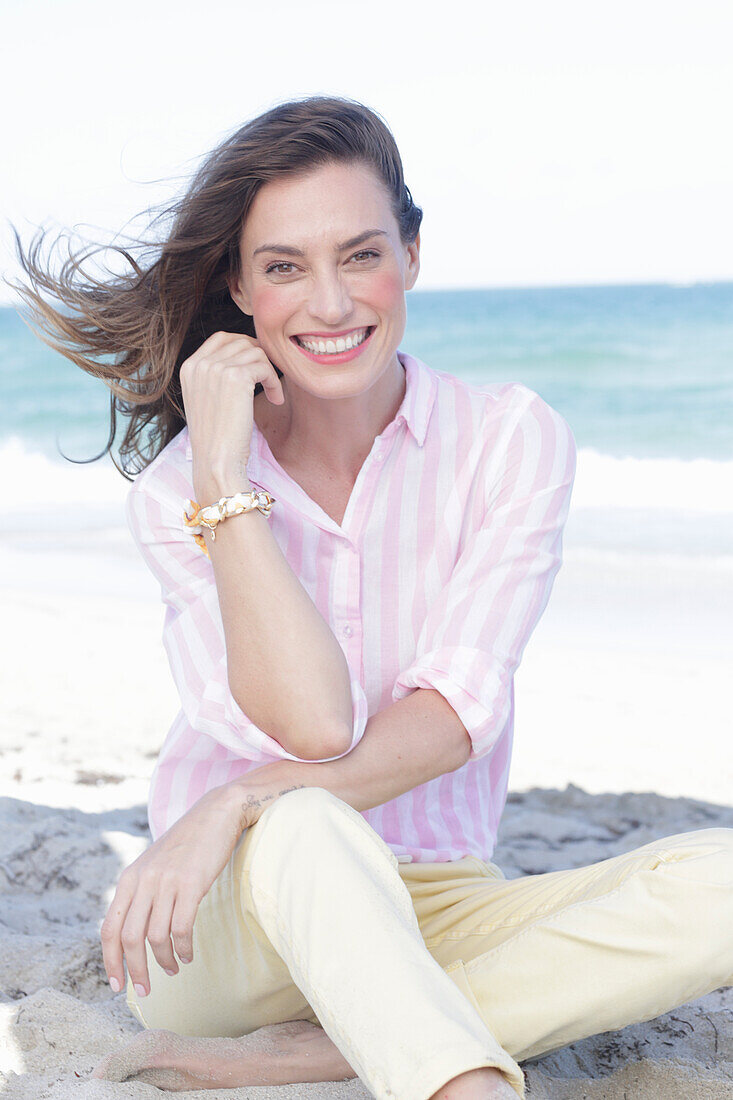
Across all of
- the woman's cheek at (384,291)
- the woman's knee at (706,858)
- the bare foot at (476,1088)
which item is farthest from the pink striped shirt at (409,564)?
the bare foot at (476,1088)

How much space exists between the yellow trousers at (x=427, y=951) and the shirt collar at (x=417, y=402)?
36.5 inches

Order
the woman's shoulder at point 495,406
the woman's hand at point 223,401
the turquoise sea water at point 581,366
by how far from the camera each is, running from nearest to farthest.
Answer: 1. the woman's hand at point 223,401
2. the woman's shoulder at point 495,406
3. the turquoise sea water at point 581,366

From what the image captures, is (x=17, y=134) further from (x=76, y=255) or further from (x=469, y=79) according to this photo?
(x=76, y=255)

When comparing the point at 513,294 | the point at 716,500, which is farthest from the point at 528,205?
the point at 716,500

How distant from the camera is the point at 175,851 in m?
1.65

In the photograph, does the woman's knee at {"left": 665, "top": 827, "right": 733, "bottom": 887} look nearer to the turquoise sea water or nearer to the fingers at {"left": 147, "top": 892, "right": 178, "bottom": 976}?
the fingers at {"left": 147, "top": 892, "right": 178, "bottom": 976}

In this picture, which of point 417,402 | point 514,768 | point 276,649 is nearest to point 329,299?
point 417,402

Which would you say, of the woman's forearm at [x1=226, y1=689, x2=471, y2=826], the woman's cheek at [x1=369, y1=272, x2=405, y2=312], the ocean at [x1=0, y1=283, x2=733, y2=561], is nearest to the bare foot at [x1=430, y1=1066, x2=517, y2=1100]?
the woman's forearm at [x1=226, y1=689, x2=471, y2=826]

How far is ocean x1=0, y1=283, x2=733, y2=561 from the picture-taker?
1012 centimetres

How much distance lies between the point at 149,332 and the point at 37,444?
14.8 metres

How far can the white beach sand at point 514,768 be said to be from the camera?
1.97m

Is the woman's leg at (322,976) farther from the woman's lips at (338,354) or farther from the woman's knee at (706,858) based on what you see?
the woman's lips at (338,354)

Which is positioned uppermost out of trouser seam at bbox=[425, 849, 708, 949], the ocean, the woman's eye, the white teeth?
the woman's eye

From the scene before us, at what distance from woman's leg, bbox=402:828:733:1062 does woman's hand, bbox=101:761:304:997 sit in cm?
43
